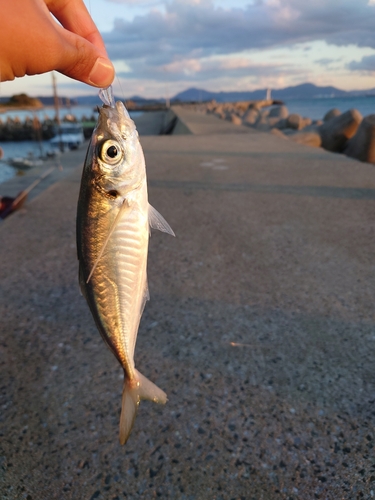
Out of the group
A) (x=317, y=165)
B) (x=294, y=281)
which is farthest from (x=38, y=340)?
(x=317, y=165)

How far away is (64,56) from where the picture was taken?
67.4 inches

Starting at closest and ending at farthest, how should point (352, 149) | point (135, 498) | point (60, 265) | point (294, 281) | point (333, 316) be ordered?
point (135, 498) < point (333, 316) < point (294, 281) < point (60, 265) < point (352, 149)

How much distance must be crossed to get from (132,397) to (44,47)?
1626mm

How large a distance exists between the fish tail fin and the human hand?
56.9 inches

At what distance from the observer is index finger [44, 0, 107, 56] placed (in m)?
1.95

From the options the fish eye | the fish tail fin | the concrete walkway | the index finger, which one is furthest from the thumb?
the concrete walkway

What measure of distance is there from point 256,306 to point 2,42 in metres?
2.66

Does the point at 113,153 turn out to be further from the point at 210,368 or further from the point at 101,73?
the point at 210,368

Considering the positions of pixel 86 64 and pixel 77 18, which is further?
pixel 77 18

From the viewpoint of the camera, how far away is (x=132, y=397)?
1.94 m

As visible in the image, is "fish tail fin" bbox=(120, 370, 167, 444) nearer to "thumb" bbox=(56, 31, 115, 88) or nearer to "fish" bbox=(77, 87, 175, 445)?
"fish" bbox=(77, 87, 175, 445)

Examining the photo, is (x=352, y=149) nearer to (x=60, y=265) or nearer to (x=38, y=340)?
(x=60, y=265)

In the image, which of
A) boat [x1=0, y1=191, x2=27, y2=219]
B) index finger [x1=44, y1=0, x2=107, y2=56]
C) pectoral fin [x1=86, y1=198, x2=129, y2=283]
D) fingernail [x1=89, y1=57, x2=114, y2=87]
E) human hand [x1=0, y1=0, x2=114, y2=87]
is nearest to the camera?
human hand [x1=0, y1=0, x2=114, y2=87]

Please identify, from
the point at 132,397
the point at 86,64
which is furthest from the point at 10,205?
the point at 132,397
